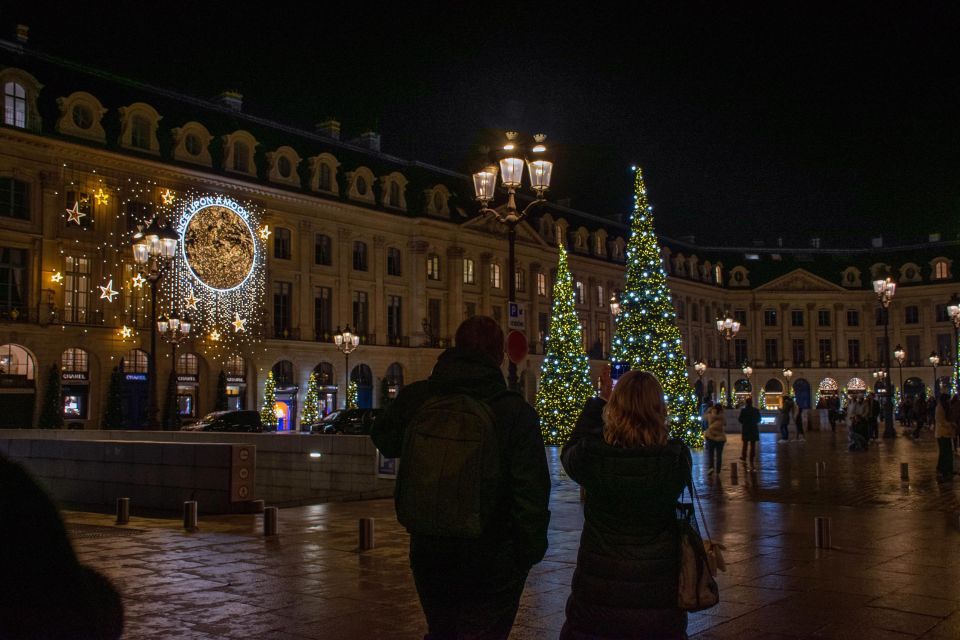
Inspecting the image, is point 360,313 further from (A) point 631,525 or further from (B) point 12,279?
(A) point 631,525

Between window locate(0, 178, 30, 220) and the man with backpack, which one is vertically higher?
window locate(0, 178, 30, 220)

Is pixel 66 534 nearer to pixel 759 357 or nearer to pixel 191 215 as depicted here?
pixel 191 215

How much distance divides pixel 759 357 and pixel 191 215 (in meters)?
68.6

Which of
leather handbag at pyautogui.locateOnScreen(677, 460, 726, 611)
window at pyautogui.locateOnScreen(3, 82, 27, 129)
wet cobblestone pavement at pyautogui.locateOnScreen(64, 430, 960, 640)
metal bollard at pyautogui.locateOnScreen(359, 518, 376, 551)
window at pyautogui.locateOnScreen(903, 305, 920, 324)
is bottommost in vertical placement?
wet cobblestone pavement at pyautogui.locateOnScreen(64, 430, 960, 640)

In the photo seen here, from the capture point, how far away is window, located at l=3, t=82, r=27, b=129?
137 feet

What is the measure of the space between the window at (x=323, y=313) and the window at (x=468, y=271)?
11.5 metres

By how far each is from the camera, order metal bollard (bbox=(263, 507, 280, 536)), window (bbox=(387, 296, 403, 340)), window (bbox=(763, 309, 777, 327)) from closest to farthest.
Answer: metal bollard (bbox=(263, 507, 280, 536)) → window (bbox=(387, 296, 403, 340)) → window (bbox=(763, 309, 777, 327))

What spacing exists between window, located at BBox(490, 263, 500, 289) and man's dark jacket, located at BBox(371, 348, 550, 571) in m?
63.7

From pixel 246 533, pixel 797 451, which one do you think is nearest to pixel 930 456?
pixel 797 451

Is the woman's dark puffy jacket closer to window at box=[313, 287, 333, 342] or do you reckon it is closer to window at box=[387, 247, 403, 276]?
window at box=[313, 287, 333, 342]

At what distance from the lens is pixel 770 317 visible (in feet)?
336

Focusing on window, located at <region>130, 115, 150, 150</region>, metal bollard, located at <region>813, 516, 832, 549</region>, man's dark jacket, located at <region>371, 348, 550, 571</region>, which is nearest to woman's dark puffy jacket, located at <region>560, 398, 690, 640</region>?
man's dark jacket, located at <region>371, 348, 550, 571</region>

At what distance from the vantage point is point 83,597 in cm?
192

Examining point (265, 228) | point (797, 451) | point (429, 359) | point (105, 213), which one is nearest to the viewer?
point (797, 451)
